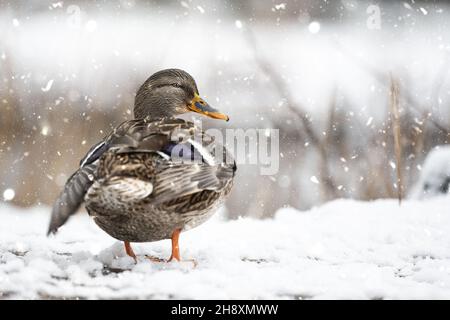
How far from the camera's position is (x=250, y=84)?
492 cm

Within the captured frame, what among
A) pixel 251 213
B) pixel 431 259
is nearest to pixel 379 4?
pixel 251 213

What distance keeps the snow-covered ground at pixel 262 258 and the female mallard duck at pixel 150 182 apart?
19 centimetres

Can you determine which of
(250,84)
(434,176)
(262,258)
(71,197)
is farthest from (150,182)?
(434,176)

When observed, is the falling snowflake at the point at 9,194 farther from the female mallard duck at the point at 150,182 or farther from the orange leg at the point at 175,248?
the orange leg at the point at 175,248

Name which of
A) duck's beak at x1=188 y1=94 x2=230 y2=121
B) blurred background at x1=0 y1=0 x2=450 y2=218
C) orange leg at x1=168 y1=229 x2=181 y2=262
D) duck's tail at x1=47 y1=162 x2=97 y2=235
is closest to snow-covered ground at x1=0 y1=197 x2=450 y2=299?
orange leg at x1=168 y1=229 x2=181 y2=262

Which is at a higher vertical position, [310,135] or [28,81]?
[28,81]

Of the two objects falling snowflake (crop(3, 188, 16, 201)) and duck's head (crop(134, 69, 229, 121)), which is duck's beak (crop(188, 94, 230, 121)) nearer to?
duck's head (crop(134, 69, 229, 121))

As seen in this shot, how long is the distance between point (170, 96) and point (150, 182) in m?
0.99

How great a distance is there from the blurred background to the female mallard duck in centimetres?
159

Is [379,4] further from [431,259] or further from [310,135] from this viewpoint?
[431,259]

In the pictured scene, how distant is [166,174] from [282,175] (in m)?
2.28

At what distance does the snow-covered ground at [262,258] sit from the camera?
7.86ft

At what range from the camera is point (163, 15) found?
498 centimetres

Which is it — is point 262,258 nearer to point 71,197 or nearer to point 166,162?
point 166,162
